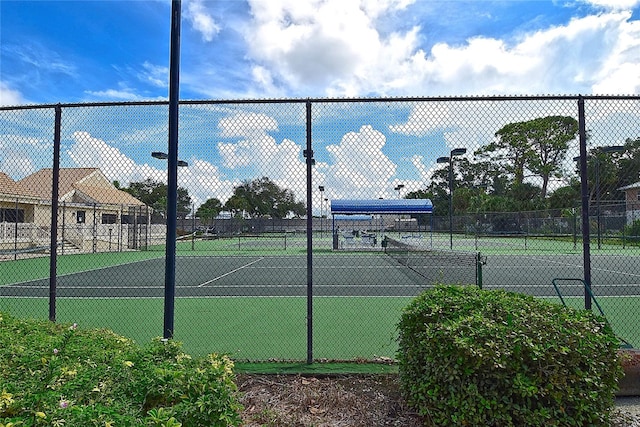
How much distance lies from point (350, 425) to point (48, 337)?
2.30m

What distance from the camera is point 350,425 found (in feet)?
11.1

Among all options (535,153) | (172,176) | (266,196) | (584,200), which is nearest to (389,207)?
(266,196)

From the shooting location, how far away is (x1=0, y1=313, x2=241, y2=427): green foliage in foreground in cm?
193

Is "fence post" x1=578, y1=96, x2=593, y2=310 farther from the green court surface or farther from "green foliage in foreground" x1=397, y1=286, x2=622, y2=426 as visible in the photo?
the green court surface

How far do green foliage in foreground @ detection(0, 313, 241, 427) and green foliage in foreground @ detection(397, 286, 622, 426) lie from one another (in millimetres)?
1468

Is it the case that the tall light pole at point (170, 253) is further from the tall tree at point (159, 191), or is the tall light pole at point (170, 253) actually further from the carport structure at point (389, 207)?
the carport structure at point (389, 207)

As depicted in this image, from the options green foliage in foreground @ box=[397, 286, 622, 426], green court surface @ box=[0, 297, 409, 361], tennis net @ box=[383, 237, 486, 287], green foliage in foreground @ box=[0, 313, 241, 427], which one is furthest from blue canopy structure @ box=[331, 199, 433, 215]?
green foliage in foreground @ box=[0, 313, 241, 427]

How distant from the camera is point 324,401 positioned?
12.3ft

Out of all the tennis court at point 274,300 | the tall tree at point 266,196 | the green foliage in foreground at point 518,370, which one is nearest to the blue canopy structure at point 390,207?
the tall tree at point 266,196

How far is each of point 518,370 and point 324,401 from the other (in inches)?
66.0

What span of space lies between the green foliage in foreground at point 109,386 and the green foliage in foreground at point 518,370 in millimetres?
1468

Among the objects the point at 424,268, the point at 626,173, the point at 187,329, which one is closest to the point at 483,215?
the point at 424,268

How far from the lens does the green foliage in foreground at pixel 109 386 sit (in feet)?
6.34

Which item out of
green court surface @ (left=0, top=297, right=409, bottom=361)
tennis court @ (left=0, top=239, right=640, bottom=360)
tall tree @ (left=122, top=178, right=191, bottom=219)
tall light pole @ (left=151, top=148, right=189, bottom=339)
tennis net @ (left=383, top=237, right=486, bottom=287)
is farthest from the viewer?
tennis net @ (left=383, top=237, right=486, bottom=287)
